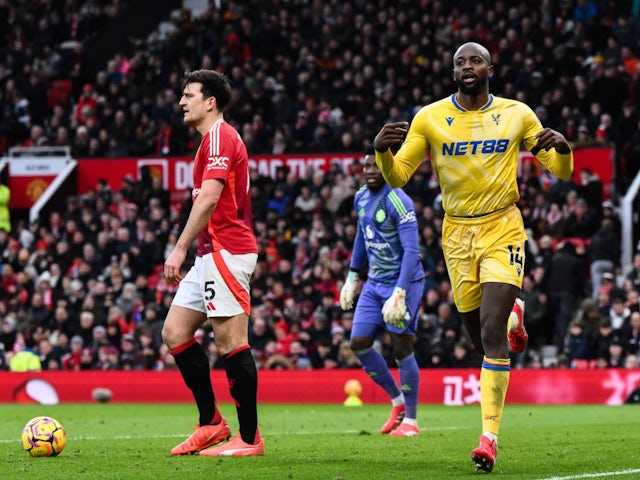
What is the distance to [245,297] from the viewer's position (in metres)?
9.10

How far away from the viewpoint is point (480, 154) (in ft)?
29.3

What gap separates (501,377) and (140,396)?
14358 millimetres

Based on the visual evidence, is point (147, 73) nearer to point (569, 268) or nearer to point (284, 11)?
point (284, 11)

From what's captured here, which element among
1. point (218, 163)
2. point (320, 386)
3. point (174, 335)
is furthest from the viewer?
point (320, 386)

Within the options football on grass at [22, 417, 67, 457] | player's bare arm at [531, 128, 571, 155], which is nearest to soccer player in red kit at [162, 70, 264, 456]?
football on grass at [22, 417, 67, 457]

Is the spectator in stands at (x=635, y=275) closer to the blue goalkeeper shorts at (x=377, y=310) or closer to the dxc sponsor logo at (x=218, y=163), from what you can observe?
the blue goalkeeper shorts at (x=377, y=310)

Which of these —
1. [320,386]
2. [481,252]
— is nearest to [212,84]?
[481,252]

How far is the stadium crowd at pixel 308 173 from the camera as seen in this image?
22.0 metres

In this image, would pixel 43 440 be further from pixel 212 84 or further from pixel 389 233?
pixel 389 233

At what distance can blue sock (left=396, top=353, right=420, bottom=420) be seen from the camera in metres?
12.5

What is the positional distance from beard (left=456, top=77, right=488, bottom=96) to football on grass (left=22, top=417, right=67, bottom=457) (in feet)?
12.7

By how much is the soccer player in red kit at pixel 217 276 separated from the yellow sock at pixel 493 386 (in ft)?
5.38

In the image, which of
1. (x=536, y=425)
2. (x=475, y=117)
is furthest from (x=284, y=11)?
(x=475, y=117)

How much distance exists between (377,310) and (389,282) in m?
0.31
